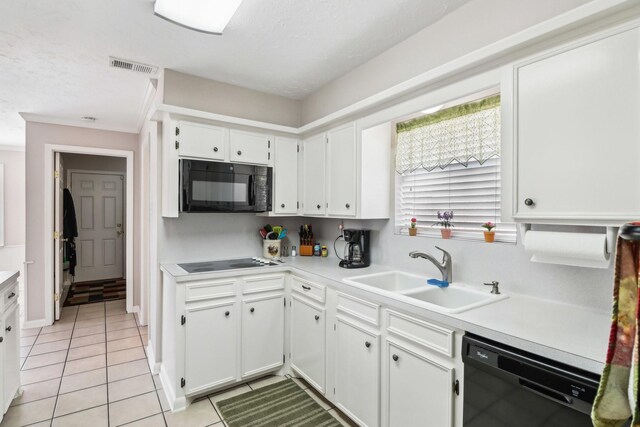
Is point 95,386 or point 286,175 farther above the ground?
point 286,175

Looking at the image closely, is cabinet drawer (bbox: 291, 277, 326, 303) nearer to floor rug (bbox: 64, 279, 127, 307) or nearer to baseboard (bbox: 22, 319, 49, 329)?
baseboard (bbox: 22, 319, 49, 329)

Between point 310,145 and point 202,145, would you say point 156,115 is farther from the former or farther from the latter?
point 310,145

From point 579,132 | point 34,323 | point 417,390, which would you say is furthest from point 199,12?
point 34,323

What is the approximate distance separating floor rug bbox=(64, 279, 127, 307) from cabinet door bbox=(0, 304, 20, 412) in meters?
2.74

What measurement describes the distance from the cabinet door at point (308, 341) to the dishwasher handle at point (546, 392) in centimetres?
136

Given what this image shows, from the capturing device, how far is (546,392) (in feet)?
3.84

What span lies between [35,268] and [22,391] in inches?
79.0

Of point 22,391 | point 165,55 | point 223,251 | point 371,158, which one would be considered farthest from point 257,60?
point 22,391

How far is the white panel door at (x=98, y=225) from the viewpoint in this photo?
235 inches

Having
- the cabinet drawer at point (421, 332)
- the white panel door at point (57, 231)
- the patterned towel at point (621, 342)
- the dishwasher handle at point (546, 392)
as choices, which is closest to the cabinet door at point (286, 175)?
the cabinet drawer at point (421, 332)

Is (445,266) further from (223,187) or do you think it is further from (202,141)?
(202,141)

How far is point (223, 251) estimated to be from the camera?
122 inches

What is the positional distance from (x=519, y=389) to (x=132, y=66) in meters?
3.19

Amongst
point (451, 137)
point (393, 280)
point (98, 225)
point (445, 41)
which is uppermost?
point (445, 41)
